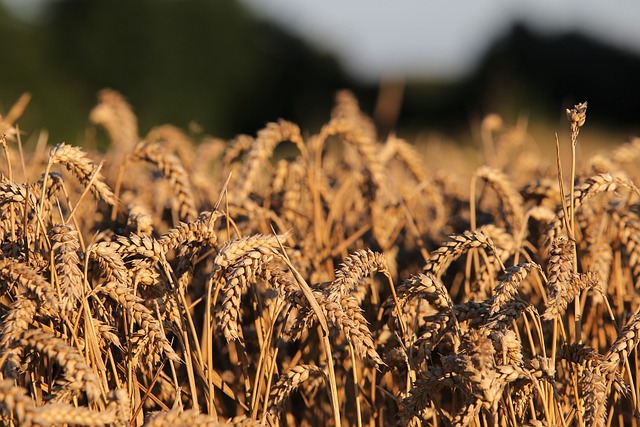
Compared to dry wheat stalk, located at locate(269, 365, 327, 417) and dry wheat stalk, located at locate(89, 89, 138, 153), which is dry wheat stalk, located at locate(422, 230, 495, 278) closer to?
dry wheat stalk, located at locate(269, 365, 327, 417)

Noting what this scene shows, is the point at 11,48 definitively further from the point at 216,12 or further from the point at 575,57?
the point at 575,57

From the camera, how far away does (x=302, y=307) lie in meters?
1.46

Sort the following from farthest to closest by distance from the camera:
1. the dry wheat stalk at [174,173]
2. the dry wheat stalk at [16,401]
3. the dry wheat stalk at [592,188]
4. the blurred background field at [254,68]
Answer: the blurred background field at [254,68] → the dry wheat stalk at [174,173] → the dry wheat stalk at [592,188] → the dry wheat stalk at [16,401]

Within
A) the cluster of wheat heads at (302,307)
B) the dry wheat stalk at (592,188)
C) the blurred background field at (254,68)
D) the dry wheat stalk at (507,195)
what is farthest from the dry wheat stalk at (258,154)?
the blurred background field at (254,68)

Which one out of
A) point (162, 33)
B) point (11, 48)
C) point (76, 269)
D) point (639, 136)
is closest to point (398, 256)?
point (639, 136)

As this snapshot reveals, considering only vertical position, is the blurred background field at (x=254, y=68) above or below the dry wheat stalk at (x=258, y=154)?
above

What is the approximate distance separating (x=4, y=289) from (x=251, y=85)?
2150 centimetres

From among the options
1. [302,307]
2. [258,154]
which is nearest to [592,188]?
[302,307]

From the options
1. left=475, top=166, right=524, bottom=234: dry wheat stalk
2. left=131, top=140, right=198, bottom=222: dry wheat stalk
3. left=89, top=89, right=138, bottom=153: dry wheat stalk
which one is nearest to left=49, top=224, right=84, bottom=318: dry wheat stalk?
left=131, top=140, right=198, bottom=222: dry wheat stalk

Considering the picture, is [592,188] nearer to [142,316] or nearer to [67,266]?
[142,316]

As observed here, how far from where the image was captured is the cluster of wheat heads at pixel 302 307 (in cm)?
138

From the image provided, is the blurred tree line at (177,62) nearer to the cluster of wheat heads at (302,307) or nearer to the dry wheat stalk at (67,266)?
the cluster of wheat heads at (302,307)

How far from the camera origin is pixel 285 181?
8.64ft

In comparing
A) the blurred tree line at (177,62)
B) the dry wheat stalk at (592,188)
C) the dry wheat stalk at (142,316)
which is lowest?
the dry wheat stalk at (142,316)
